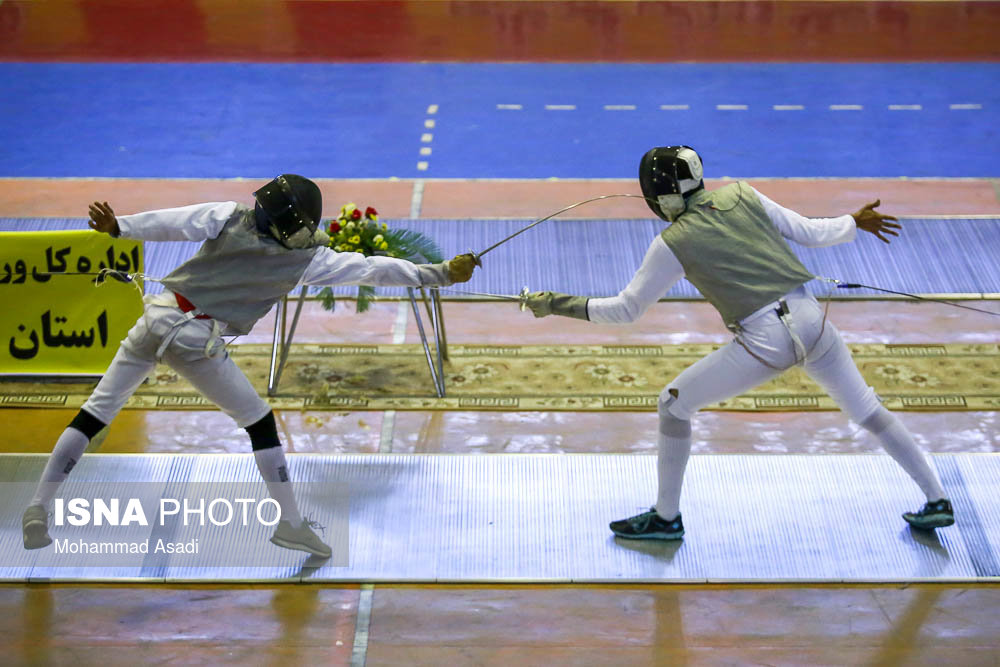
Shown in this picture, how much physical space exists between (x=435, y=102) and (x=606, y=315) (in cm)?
497

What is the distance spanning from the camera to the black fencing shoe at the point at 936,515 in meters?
3.79

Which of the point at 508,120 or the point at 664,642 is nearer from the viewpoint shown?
the point at 664,642

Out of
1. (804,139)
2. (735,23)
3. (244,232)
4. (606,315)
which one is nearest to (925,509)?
(606,315)

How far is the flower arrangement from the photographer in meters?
4.62

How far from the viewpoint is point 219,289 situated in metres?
3.48

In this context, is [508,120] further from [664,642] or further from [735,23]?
[664,642]

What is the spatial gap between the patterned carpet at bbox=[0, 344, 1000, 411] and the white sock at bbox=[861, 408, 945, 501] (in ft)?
3.02

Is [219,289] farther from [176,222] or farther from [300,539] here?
[300,539]

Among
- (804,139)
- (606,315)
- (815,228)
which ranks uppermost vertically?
(815,228)

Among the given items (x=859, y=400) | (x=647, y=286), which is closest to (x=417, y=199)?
(x=647, y=286)

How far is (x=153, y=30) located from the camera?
368 inches

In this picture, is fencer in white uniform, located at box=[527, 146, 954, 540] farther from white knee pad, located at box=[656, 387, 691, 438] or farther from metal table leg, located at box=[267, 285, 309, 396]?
metal table leg, located at box=[267, 285, 309, 396]

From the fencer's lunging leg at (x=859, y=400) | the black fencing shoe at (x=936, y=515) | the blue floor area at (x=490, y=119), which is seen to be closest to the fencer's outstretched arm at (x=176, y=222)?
the fencer's lunging leg at (x=859, y=400)

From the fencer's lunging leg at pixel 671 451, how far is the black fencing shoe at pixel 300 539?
1162 millimetres
